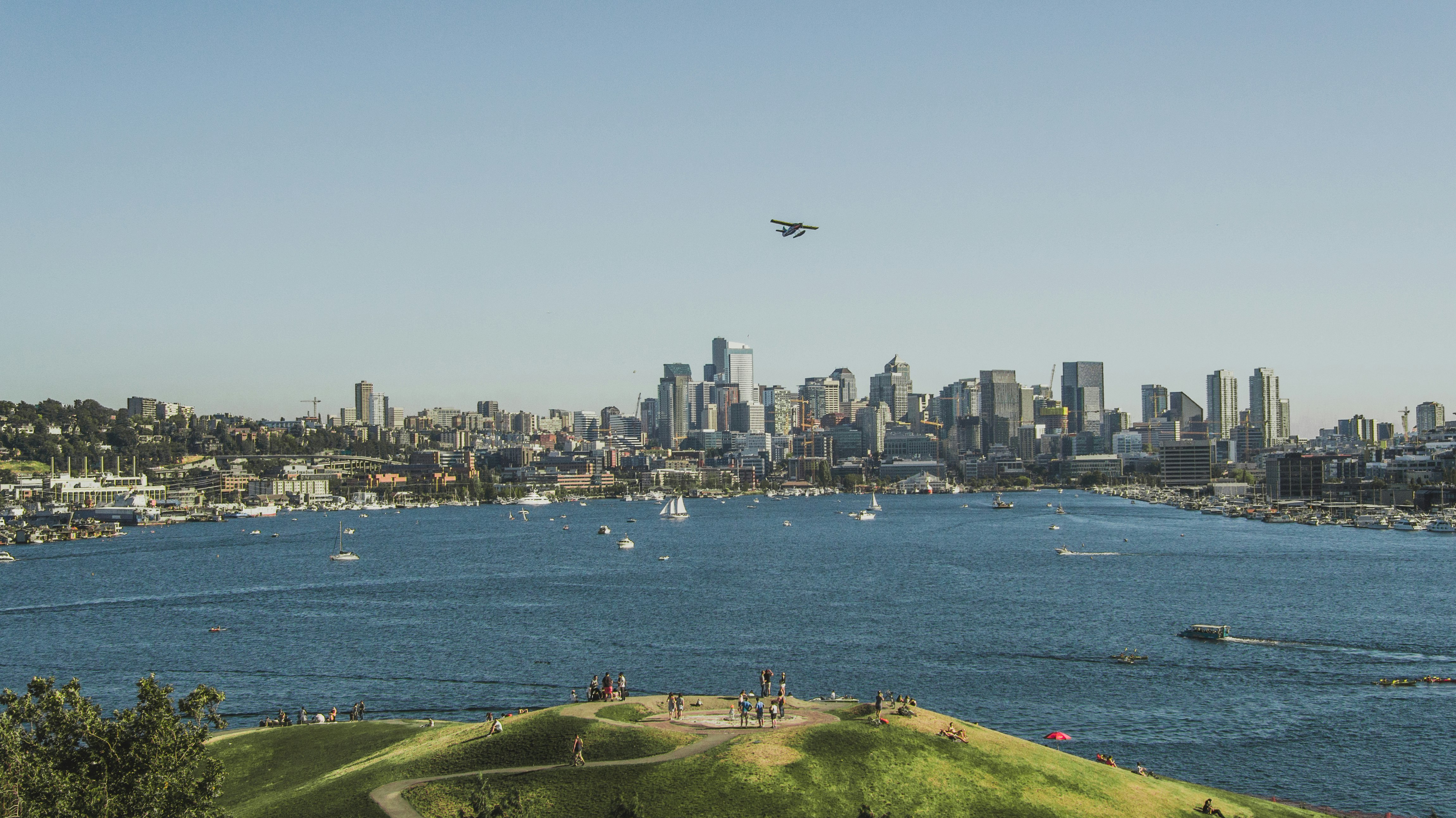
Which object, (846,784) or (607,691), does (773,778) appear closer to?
(846,784)

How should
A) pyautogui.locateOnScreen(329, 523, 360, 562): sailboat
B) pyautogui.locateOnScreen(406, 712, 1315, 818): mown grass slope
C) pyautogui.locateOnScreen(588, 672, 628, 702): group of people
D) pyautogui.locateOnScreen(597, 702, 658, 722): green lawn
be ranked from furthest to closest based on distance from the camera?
pyautogui.locateOnScreen(329, 523, 360, 562): sailboat, pyautogui.locateOnScreen(588, 672, 628, 702): group of people, pyautogui.locateOnScreen(597, 702, 658, 722): green lawn, pyautogui.locateOnScreen(406, 712, 1315, 818): mown grass slope

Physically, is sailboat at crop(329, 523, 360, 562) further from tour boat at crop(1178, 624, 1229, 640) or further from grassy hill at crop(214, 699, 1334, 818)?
grassy hill at crop(214, 699, 1334, 818)

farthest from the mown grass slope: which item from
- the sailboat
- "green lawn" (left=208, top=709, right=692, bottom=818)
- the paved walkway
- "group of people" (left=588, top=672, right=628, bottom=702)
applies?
the sailboat

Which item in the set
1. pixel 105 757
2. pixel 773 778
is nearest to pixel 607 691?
pixel 773 778

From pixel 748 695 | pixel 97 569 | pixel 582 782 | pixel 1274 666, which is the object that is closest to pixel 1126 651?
pixel 1274 666

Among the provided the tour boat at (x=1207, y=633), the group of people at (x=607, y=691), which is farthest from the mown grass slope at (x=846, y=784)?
the tour boat at (x=1207, y=633)

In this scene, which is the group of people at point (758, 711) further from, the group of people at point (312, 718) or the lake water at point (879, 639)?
the group of people at point (312, 718)
